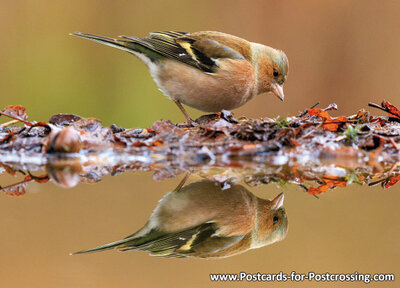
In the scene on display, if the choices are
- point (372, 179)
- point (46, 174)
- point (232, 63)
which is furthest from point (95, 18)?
point (372, 179)

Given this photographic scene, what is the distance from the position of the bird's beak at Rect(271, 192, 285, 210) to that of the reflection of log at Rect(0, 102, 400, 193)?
0.98 ft

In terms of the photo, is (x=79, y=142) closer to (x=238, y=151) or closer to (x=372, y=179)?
(x=238, y=151)

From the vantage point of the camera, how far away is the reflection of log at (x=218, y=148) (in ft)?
10.3

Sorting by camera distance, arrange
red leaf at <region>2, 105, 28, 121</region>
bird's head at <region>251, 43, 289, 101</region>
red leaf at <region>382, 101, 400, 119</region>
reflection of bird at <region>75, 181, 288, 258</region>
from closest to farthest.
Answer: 1. reflection of bird at <region>75, 181, 288, 258</region>
2. red leaf at <region>2, 105, 28, 121</region>
3. red leaf at <region>382, 101, 400, 119</region>
4. bird's head at <region>251, 43, 289, 101</region>

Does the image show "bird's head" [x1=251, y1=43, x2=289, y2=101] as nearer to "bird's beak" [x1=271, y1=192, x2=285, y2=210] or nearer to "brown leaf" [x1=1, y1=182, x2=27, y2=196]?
"bird's beak" [x1=271, y1=192, x2=285, y2=210]

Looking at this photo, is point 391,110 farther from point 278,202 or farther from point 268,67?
point 278,202

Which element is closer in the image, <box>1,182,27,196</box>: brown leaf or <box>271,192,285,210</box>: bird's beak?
<box>271,192,285,210</box>: bird's beak

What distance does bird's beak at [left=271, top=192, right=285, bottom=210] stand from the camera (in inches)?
93.9

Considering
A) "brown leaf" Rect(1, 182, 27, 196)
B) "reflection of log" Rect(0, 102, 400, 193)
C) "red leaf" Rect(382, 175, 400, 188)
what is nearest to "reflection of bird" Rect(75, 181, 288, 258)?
"reflection of log" Rect(0, 102, 400, 193)

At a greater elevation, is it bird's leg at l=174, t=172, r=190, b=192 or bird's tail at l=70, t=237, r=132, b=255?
bird's leg at l=174, t=172, r=190, b=192

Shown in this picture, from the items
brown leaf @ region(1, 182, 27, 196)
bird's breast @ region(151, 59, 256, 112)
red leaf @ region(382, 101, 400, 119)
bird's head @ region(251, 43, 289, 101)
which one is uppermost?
bird's head @ region(251, 43, 289, 101)

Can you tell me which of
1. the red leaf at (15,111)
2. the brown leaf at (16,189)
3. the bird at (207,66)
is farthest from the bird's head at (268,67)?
the brown leaf at (16,189)

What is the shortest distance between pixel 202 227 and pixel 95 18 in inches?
282

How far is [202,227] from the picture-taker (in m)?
2.14
